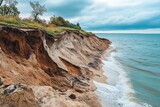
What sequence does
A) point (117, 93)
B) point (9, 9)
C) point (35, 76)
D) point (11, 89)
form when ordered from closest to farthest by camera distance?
point (11, 89)
point (35, 76)
point (117, 93)
point (9, 9)

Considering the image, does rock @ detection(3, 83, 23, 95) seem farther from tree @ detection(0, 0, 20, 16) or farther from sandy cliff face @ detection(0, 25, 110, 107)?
tree @ detection(0, 0, 20, 16)

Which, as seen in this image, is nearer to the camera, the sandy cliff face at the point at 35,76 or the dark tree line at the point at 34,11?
the sandy cliff face at the point at 35,76

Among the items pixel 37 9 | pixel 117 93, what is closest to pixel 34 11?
pixel 37 9

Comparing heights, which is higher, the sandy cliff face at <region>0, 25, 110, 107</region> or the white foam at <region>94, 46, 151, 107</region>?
the sandy cliff face at <region>0, 25, 110, 107</region>

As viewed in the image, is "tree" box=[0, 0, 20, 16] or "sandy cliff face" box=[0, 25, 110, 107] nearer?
"sandy cliff face" box=[0, 25, 110, 107]

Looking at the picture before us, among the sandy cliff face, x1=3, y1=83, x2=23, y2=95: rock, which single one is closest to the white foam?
the sandy cliff face

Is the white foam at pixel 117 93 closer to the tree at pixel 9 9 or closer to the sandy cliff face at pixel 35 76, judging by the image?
the sandy cliff face at pixel 35 76

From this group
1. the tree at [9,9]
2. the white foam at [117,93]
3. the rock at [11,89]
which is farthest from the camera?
the tree at [9,9]

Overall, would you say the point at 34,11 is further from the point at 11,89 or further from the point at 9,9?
the point at 11,89

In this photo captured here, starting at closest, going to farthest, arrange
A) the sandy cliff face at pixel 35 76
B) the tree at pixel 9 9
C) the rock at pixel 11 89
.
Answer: the rock at pixel 11 89 → the sandy cliff face at pixel 35 76 → the tree at pixel 9 9

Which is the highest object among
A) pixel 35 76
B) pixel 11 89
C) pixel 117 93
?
pixel 11 89

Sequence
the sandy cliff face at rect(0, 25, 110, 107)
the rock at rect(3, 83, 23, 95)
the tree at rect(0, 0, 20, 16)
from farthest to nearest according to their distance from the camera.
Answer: the tree at rect(0, 0, 20, 16) < the sandy cliff face at rect(0, 25, 110, 107) < the rock at rect(3, 83, 23, 95)

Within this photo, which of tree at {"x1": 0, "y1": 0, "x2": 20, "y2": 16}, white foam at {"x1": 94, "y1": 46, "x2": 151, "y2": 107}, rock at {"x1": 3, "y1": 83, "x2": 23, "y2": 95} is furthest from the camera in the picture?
tree at {"x1": 0, "y1": 0, "x2": 20, "y2": 16}

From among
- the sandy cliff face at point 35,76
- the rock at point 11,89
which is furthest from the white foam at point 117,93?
the rock at point 11,89
